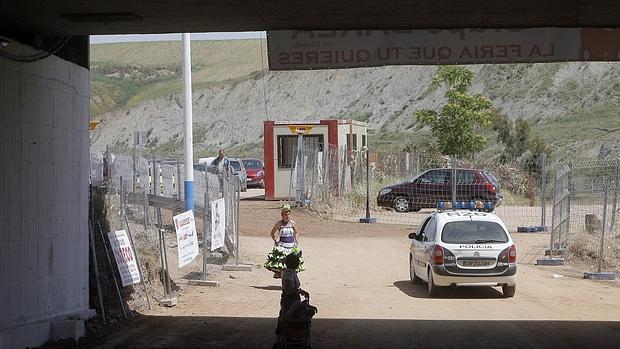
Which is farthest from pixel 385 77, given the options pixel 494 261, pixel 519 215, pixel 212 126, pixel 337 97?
pixel 494 261

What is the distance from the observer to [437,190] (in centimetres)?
3312

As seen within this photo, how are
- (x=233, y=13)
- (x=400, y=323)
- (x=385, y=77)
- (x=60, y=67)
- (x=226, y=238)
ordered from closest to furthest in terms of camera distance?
(x=233, y=13) → (x=60, y=67) → (x=400, y=323) → (x=226, y=238) → (x=385, y=77)

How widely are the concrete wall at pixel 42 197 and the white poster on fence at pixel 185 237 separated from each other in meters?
3.12

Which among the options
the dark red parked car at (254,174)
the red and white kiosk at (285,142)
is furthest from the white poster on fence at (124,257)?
the dark red parked car at (254,174)

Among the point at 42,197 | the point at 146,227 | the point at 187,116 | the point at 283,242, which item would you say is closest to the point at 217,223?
the point at 146,227

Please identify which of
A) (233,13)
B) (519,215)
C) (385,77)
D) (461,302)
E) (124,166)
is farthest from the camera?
(385,77)

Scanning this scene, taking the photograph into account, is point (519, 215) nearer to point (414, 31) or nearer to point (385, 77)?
point (414, 31)

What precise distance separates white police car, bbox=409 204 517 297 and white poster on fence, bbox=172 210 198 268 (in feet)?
14.4

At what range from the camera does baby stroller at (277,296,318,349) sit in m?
10.5

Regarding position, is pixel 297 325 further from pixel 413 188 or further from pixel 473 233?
pixel 413 188

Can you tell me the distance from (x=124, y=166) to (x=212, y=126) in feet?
251

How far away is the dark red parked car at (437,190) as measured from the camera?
106 ft

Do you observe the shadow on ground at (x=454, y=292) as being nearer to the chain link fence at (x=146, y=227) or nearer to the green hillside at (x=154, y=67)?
the chain link fence at (x=146, y=227)

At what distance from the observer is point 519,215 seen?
3369 centimetres
